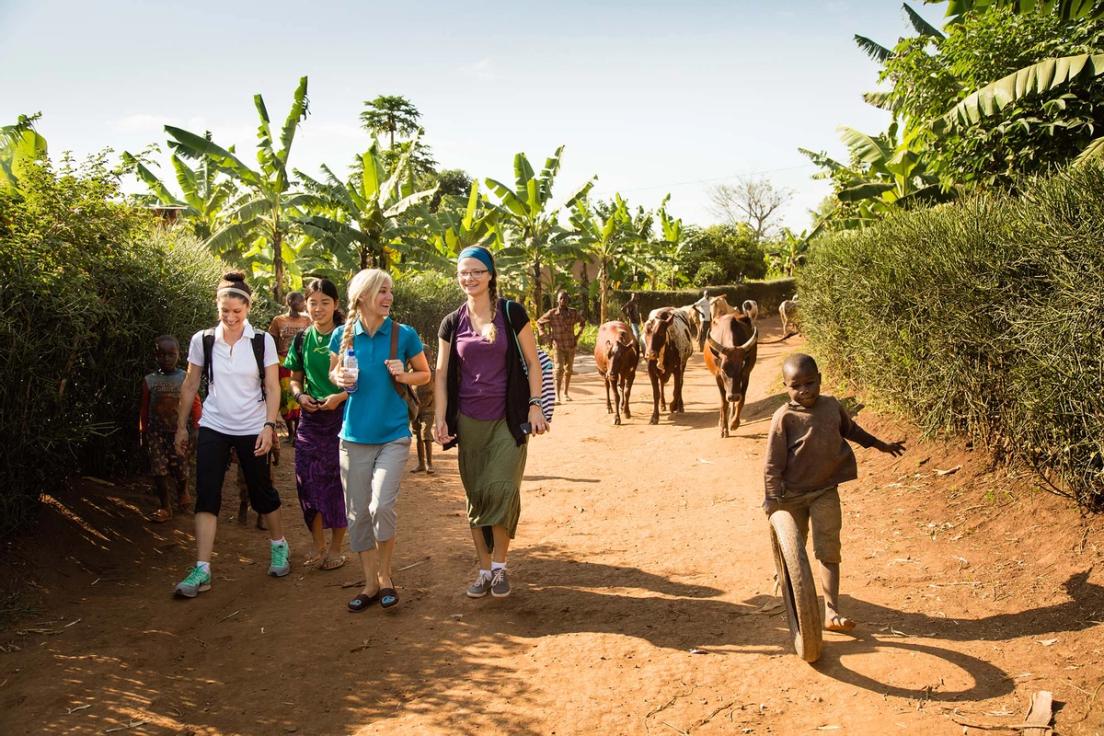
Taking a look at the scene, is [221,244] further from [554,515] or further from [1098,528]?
[1098,528]

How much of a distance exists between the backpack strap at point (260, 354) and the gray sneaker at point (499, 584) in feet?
7.01

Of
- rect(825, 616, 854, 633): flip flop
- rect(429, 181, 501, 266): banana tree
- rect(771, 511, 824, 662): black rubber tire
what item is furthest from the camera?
rect(429, 181, 501, 266): banana tree

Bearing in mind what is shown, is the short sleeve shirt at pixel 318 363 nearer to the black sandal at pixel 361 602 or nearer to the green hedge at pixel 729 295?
the black sandal at pixel 361 602

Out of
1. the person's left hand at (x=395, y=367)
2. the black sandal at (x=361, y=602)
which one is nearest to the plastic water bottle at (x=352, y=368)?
the person's left hand at (x=395, y=367)

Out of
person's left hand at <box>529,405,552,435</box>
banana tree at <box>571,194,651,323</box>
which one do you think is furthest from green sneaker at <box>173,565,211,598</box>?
banana tree at <box>571,194,651,323</box>

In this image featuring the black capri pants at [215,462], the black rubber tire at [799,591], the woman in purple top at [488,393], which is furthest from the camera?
the black capri pants at [215,462]

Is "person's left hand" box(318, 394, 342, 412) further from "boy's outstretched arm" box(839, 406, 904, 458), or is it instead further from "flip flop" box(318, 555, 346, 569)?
"boy's outstretched arm" box(839, 406, 904, 458)

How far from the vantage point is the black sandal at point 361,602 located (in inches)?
201

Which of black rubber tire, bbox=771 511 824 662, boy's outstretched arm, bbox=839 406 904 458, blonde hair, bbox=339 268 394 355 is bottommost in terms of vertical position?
black rubber tire, bbox=771 511 824 662

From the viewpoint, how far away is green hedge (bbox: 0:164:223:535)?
5257mm

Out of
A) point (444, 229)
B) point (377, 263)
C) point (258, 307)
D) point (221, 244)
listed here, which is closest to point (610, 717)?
point (258, 307)

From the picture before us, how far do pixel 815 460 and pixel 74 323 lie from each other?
5.23 metres

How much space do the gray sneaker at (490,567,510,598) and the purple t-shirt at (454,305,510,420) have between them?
1.14 meters

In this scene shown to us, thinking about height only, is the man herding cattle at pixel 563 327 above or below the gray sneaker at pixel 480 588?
above
